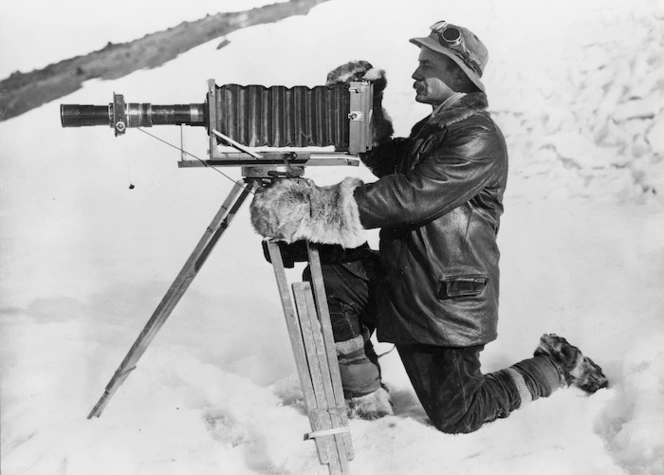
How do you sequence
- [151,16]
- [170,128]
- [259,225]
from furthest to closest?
[170,128]
[151,16]
[259,225]

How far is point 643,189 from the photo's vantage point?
3408 mm

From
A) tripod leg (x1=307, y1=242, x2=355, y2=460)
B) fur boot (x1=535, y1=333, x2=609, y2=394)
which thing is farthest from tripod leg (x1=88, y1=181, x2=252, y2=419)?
fur boot (x1=535, y1=333, x2=609, y2=394)

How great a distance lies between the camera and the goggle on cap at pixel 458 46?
2.17 metres

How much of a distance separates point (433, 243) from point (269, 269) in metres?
1.27

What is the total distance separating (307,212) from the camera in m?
2.00

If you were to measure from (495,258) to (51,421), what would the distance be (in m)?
1.18

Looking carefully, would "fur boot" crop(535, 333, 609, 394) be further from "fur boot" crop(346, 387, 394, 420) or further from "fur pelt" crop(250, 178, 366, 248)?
"fur pelt" crop(250, 178, 366, 248)

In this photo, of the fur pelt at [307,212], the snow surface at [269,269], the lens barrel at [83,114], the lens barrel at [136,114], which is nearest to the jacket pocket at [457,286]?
the fur pelt at [307,212]

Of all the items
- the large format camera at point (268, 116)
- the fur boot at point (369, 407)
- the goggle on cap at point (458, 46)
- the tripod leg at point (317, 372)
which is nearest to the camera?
the tripod leg at point (317, 372)

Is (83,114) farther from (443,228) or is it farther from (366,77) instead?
(443,228)

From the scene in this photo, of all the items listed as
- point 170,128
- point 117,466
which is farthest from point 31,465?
point 170,128

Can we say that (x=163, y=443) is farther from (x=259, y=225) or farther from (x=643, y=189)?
(x=643, y=189)

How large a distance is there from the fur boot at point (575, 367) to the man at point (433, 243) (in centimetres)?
9

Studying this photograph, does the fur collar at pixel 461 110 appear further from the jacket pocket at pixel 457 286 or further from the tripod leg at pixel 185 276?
the tripod leg at pixel 185 276
